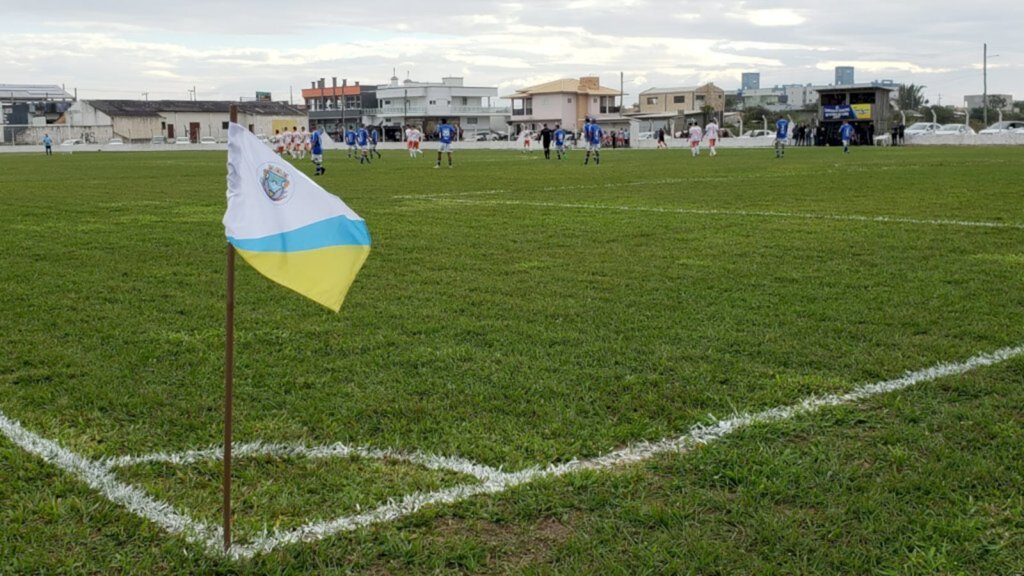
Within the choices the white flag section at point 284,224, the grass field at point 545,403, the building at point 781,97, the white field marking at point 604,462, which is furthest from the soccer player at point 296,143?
the building at point 781,97

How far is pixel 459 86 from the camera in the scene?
115 m

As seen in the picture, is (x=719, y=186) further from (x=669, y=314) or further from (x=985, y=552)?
(x=985, y=552)

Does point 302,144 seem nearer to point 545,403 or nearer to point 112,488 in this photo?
point 545,403

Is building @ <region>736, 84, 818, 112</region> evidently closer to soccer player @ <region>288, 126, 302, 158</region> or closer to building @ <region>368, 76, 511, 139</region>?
building @ <region>368, 76, 511, 139</region>

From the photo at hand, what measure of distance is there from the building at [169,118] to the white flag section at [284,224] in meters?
90.0

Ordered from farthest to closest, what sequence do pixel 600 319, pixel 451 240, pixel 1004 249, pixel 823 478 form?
1. pixel 451 240
2. pixel 1004 249
3. pixel 600 319
4. pixel 823 478

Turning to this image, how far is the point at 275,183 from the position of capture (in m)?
3.18

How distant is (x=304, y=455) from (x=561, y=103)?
4077 inches

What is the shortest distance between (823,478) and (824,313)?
126 inches

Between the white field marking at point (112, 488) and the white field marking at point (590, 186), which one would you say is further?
the white field marking at point (590, 186)

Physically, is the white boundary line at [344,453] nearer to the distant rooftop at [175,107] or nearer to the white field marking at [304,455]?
the white field marking at [304,455]

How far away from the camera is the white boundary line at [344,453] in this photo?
135 inches

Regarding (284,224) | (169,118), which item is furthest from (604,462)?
(169,118)

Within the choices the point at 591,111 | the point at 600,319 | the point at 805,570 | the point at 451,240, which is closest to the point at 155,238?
the point at 451,240
